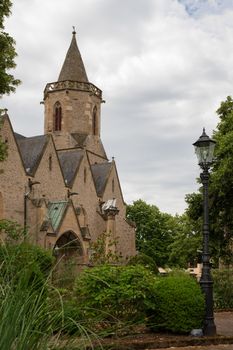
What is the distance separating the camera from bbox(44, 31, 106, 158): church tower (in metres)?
59.0

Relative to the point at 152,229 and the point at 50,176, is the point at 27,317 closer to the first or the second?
the point at 50,176

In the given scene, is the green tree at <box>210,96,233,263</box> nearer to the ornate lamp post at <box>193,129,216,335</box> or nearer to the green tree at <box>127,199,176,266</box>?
the ornate lamp post at <box>193,129,216,335</box>

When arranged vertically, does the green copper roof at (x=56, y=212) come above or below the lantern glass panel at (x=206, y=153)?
above

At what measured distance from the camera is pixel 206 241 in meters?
13.1

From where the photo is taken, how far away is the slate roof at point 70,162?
50250mm

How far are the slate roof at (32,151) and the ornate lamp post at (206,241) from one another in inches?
1212

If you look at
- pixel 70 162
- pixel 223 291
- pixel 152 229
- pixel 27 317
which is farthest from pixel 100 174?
pixel 27 317

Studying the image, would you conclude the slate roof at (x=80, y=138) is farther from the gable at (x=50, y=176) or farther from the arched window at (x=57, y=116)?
the gable at (x=50, y=176)

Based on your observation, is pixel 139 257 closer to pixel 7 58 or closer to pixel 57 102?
pixel 7 58

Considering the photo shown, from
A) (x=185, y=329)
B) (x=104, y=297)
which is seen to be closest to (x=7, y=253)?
(x=104, y=297)

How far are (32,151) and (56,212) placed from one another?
6.68 meters

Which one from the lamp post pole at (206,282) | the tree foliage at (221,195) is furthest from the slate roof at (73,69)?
the lamp post pole at (206,282)

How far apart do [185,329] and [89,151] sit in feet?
153

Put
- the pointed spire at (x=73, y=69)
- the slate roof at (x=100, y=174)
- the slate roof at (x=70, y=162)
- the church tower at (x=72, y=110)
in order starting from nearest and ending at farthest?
the slate roof at (x=70, y=162)
the slate roof at (x=100, y=174)
the church tower at (x=72, y=110)
the pointed spire at (x=73, y=69)
